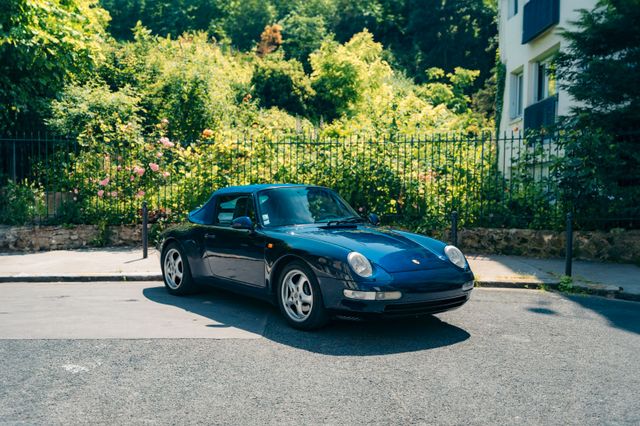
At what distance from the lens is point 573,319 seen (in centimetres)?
709

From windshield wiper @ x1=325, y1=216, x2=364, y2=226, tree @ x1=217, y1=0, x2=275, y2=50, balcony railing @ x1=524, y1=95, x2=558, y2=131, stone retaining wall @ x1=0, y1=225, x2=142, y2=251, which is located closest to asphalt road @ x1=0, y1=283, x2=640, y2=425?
windshield wiper @ x1=325, y1=216, x2=364, y2=226

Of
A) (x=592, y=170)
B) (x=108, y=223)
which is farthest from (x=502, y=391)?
(x=108, y=223)

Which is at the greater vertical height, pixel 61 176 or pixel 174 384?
pixel 61 176

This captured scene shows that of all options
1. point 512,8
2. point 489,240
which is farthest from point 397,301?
point 512,8

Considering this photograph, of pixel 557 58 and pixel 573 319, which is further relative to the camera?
pixel 557 58

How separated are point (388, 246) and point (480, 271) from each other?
428cm

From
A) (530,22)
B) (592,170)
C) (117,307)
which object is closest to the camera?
(117,307)

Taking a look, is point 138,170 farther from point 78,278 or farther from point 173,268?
point 173,268

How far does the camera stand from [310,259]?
20.2 feet

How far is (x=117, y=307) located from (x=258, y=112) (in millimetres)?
20304

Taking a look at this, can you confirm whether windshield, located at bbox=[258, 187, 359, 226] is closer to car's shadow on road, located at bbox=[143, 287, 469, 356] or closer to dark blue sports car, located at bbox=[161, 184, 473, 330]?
dark blue sports car, located at bbox=[161, 184, 473, 330]

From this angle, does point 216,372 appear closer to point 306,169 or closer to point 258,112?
point 306,169

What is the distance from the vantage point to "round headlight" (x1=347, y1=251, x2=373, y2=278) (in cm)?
588

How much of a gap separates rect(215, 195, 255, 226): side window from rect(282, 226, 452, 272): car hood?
85cm
